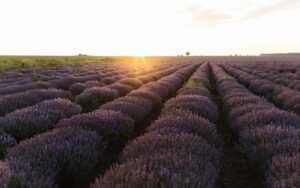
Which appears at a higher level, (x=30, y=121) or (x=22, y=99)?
(x=30, y=121)

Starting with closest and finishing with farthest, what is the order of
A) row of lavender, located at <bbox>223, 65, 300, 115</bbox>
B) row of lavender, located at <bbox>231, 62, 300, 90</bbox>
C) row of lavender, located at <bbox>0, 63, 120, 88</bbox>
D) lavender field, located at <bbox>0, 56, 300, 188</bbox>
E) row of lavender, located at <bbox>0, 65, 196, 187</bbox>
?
lavender field, located at <bbox>0, 56, 300, 188</bbox>, row of lavender, located at <bbox>0, 65, 196, 187</bbox>, row of lavender, located at <bbox>223, 65, 300, 115</bbox>, row of lavender, located at <bbox>231, 62, 300, 90</bbox>, row of lavender, located at <bbox>0, 63, 120, 88</bbox>

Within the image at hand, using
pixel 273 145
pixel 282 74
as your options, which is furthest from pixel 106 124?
pixel 282 74

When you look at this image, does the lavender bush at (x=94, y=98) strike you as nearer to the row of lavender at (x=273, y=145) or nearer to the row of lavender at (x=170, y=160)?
the row of lavender at (x=273, y=145)

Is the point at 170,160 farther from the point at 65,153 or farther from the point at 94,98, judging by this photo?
the point at 94,98

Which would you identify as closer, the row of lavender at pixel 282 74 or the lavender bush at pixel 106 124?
the lavender bush at pixel 106 124

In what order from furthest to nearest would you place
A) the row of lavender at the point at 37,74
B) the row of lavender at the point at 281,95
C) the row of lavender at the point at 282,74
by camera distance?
the row of lavender at the point at 37,74, the row of lavender at the point at 282,74, the row of lavender at the point at 281,95


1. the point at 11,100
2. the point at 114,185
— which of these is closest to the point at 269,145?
the point at 114,185

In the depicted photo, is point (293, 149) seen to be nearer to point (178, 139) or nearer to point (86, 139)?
point (178, 139)

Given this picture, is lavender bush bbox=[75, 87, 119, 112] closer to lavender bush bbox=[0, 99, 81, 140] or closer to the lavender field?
the lavender field

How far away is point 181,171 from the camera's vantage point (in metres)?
3.41

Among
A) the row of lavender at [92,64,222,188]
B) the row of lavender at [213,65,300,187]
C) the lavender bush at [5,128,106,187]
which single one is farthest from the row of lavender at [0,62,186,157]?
the row of lavender at [213,65,300,187]

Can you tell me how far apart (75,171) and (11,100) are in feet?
19.6

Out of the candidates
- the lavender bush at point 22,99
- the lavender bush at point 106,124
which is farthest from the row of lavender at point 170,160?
the lavender bush at point 22,99

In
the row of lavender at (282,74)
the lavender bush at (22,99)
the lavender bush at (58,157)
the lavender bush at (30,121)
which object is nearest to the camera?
the lavender bush at (58,157)
